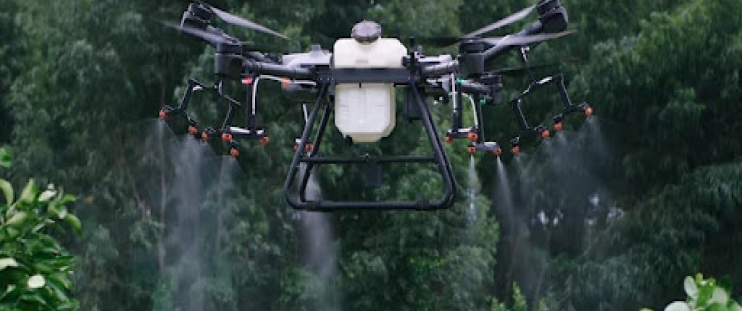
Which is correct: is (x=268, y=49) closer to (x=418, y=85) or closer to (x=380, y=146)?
(x=418, y=85)

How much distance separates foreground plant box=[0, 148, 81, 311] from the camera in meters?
6.01

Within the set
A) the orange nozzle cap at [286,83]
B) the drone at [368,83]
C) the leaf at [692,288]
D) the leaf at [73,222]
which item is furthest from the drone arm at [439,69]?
the leaf at [692,288]

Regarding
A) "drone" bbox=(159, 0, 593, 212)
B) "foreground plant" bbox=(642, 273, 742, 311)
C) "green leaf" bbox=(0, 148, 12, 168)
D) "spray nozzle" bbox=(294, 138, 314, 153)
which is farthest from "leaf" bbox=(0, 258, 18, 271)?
"spray nozzle" bbox=(294, 138, 314, 153)

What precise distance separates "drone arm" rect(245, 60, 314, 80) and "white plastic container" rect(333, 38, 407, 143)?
16cm

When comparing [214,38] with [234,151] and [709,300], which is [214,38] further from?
[709,300]

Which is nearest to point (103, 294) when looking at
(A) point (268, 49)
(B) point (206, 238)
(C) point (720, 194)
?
(B) point (206, 238)

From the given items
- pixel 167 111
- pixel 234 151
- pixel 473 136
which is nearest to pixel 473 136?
pixel 473 136

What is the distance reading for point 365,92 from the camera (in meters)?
8.98

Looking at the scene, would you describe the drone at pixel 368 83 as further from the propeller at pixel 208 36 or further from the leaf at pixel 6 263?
the leaf at pixel 6 263

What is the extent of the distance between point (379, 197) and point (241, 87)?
1.92 m

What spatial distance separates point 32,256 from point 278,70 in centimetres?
294

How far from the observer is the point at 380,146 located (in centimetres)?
2102

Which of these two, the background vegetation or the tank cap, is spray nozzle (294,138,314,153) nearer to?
the tank cap

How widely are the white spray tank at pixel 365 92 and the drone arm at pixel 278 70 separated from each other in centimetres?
16
